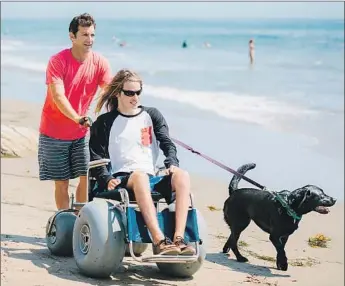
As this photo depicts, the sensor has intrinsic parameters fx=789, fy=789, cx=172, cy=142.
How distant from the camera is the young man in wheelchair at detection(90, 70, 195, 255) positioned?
17.6 ft

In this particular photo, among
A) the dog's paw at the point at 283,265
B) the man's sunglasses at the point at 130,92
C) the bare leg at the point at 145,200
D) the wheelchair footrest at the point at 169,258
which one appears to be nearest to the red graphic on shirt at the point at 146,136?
the man's sunglasses at the point at 130,92

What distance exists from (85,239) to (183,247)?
755 millimetres

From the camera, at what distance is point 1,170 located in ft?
30.6

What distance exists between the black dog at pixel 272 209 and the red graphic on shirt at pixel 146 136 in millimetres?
935

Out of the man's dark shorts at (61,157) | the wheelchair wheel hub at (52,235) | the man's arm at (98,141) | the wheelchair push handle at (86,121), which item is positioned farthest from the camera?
the man's dark shorts at (61,157)

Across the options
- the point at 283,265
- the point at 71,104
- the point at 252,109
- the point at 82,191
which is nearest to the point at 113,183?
the point at 71,104

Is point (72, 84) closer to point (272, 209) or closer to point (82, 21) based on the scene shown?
point (82, 21)

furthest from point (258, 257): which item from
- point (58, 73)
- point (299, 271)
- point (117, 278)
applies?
point (58, 73)

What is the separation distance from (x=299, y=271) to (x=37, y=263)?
6.44 feet

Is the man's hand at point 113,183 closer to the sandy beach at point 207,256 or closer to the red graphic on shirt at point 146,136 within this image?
the red graphic on shirt at point 146,136

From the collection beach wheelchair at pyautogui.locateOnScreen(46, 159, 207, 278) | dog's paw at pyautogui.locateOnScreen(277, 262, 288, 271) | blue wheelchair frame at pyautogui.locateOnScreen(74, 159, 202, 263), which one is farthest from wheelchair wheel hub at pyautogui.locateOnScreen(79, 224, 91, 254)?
dog's paw at pyautogui.locateOnScreen(277, 262, 288, 271)

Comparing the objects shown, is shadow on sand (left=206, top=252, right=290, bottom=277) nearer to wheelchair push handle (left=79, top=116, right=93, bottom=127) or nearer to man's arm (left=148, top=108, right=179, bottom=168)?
man's arm (left=148, top=108, right=179, bottom=168)

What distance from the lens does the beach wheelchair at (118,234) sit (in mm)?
5113

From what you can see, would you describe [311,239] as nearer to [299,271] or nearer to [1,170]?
[299,271]
